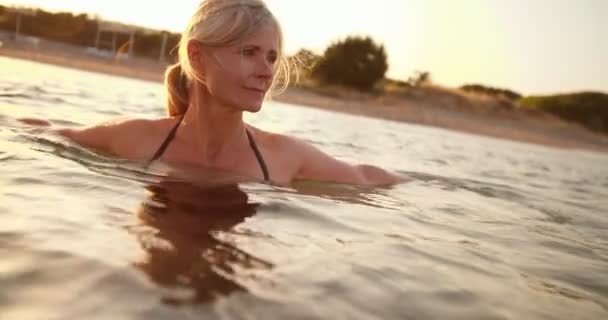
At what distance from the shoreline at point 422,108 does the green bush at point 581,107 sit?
8.04ft

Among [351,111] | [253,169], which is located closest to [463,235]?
[253,169]

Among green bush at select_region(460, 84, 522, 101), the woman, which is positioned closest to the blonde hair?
the woman

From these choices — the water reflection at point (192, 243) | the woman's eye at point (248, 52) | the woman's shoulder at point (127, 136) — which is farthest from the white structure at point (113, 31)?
the water reflection at point (192, 243)

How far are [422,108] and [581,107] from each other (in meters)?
13.2

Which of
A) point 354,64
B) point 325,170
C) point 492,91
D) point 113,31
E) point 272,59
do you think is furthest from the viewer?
point 492,91

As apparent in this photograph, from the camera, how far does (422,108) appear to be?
2803 centimetres

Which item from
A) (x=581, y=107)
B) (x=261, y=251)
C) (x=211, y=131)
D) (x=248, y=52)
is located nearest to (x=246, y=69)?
(x=248, y=52)

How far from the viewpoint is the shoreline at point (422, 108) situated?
20.5 metres

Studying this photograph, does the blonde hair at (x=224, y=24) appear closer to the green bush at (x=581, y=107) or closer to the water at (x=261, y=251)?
the water at (x=261, y=251)

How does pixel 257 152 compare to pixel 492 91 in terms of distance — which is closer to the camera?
pixel 257 152

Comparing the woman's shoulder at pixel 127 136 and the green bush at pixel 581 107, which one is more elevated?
the green bush at pixel 581 107

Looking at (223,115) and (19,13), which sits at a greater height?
(19,13)

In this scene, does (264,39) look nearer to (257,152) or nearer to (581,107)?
(257,152)

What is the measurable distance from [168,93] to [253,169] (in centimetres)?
79
